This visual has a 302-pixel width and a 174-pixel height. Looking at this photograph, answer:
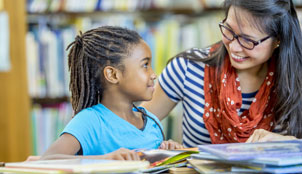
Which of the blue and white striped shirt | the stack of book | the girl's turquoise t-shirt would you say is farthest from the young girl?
the blue and white striped shirt

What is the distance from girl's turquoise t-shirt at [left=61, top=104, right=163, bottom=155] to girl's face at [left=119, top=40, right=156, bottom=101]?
78 mm

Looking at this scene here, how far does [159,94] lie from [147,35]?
0.99 metres

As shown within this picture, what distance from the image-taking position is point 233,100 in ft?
4.83

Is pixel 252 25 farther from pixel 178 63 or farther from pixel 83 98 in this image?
pixel 83 98

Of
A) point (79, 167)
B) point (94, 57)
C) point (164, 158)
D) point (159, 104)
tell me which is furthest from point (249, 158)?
point (159, 104)

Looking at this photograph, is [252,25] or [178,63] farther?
[178,63]

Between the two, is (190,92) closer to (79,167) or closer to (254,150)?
(254,150)

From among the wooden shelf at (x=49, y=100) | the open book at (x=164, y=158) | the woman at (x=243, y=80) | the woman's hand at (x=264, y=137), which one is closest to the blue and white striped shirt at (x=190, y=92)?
the woman at (x=243, y=80)

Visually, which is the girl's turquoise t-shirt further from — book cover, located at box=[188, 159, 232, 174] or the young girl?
book cover, located at box=[188, 159, 232, 174]

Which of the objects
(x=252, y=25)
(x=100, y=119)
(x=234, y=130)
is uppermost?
(x=252, y=25)

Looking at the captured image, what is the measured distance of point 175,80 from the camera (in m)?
1.58

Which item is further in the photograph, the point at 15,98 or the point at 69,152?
the point at 15,98

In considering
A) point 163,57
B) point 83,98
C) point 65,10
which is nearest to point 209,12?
point 163,57

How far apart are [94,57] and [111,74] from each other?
6 cm
